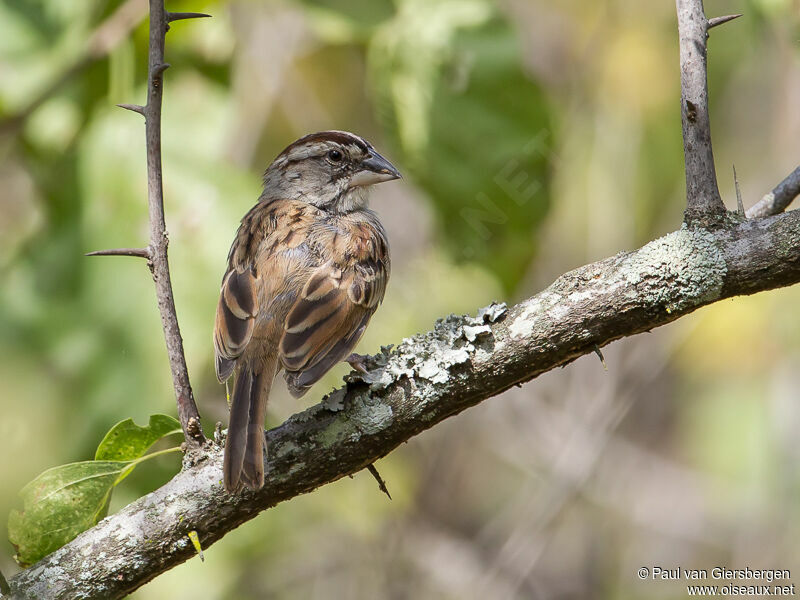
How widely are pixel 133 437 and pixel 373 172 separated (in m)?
2.02

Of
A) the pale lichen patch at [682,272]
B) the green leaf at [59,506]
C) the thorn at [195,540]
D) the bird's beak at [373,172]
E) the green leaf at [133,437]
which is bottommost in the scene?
the thorn at [195,540]

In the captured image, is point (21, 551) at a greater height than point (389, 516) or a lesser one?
greater

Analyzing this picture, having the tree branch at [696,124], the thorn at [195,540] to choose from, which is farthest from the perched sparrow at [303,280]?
the tree branch at [696,124]

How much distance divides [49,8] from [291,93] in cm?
237

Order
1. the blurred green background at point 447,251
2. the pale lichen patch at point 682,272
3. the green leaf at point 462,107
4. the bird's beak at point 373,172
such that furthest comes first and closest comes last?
1. the bird's beak at point 373,172
2. the green leaf at point 462,107
3. the blurred green background at point 447,251
4. the pale lichen patch at point 682,272

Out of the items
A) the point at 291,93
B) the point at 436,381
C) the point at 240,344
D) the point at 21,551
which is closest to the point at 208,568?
the point at 240,344

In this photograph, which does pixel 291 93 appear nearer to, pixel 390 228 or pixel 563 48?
pixel 390 228

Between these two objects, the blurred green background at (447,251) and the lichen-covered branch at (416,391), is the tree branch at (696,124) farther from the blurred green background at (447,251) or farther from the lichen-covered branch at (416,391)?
the blurred green background at (447,251)

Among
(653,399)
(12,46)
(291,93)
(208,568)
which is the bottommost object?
(653,399)

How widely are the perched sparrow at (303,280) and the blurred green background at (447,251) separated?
144 millimetres

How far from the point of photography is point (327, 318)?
3189 mm

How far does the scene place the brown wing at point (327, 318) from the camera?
3.00 meters

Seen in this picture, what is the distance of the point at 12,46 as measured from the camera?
11.5 feet

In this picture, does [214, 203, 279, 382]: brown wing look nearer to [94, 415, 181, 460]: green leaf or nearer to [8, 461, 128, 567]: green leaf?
[94, 415, 181, 460]: green leaf
